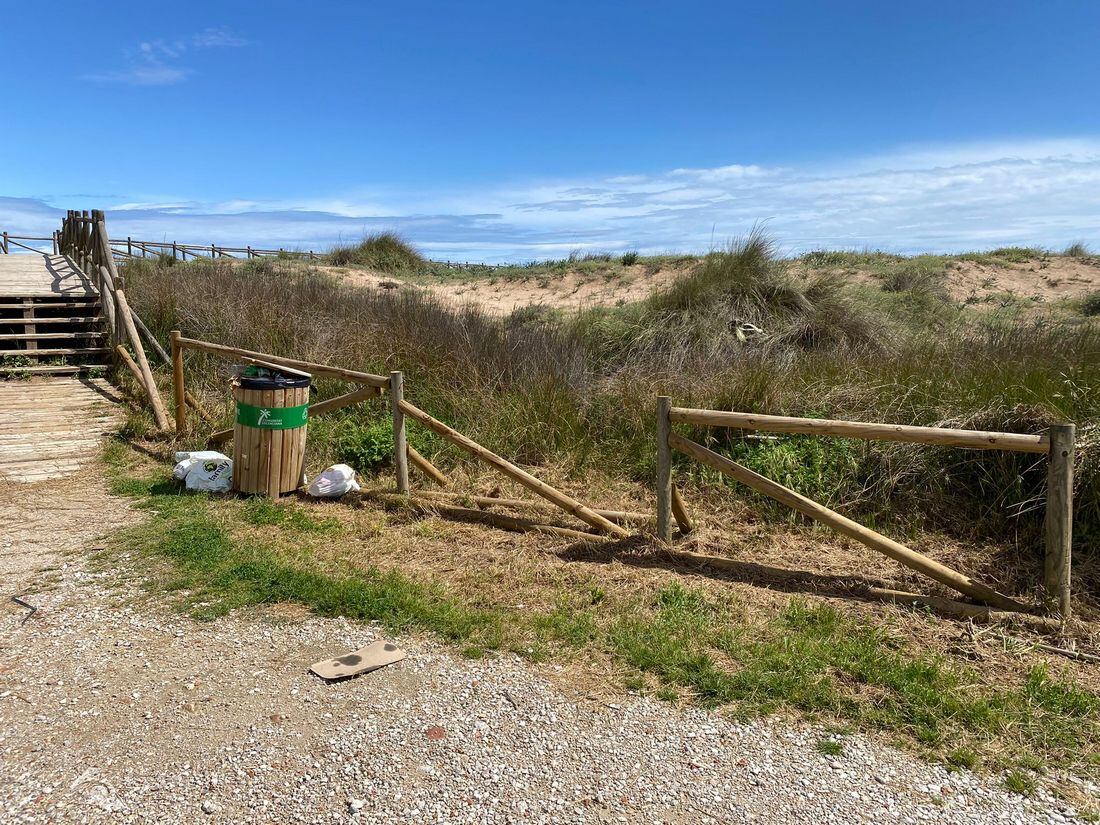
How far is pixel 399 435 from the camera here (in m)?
7.42

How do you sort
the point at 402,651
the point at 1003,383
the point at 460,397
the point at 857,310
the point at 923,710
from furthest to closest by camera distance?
the point at 857,310 → the point at 460,397 → the point at 1003,383 → the point at 402,651 → the point at 923,710

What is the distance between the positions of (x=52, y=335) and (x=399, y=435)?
35.1 feet

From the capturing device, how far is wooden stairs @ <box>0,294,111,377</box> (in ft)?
46.1

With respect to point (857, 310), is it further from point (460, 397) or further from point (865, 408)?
point (460, 397)

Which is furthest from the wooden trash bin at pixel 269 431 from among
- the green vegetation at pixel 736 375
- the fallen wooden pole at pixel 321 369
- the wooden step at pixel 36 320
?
the wooden step at pixel 36 320

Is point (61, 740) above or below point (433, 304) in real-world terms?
below

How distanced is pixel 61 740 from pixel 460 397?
641 cm

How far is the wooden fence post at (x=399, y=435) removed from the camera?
24.2 ft

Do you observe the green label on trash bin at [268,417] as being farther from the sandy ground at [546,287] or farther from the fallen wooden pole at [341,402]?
the sandy ground at [546,287]

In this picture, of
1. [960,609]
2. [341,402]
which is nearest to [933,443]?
[960,609]

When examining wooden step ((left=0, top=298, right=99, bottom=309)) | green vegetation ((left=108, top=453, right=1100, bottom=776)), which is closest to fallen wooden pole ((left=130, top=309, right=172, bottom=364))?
wooden step ((left=0, top=298, right=99, bottom=309))

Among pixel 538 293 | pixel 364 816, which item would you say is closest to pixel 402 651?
pixel 364 816

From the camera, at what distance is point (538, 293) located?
2562 centimetres

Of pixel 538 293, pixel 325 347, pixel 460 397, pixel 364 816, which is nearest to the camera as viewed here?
pixel 364 816
